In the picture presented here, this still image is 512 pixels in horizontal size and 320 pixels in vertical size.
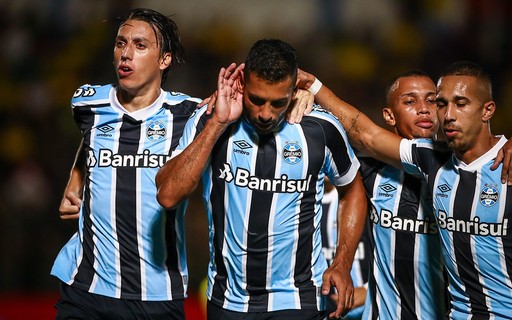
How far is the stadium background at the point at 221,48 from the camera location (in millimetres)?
11184

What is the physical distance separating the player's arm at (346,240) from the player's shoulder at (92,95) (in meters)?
1.57

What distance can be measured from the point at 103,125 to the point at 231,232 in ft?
3.74

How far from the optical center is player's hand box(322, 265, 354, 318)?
15.0 feet

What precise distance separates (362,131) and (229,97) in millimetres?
934

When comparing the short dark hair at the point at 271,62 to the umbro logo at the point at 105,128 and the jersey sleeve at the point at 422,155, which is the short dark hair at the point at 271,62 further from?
the umbro logo at the point at 105,128

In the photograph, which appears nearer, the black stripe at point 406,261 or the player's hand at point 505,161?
the player's hand at point 505,161

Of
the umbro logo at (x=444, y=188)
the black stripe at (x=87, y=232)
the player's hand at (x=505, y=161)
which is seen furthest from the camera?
the black stripe at (x=87, y=232)

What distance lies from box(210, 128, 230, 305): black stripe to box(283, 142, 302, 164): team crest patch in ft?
1.07

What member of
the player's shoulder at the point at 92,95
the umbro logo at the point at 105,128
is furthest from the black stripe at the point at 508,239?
the player's shoulder at the point at 92,95

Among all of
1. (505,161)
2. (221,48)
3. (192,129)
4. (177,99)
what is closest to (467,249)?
(505,161)

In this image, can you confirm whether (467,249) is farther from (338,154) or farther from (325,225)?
(325,225)

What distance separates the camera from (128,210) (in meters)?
Answer: 5.08

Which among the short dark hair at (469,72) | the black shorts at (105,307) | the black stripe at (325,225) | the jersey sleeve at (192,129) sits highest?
the short dark hair at (469,72)

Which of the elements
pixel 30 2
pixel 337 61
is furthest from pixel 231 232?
pixel 30 2
